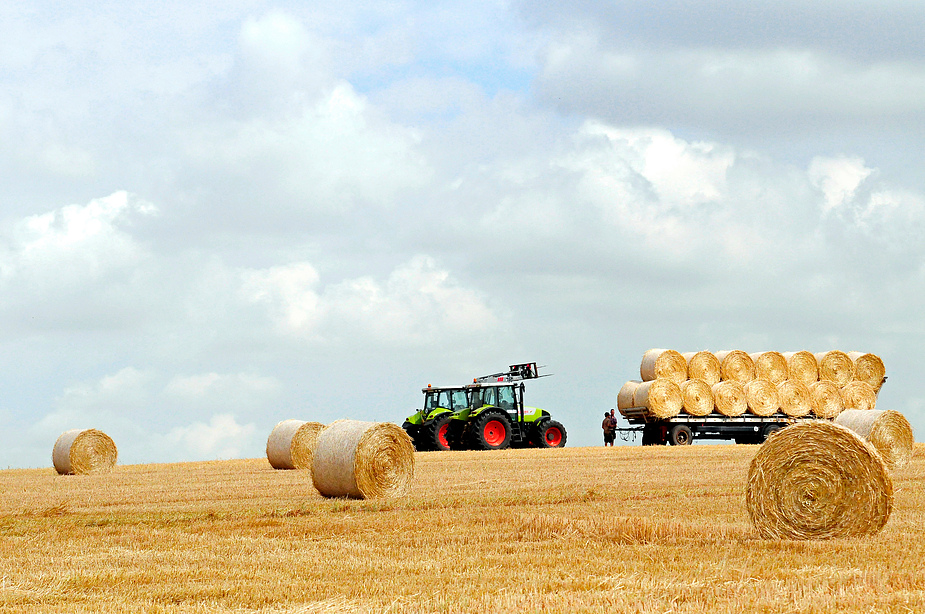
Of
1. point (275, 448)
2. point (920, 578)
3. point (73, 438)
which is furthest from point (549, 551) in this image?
point (73, 438)

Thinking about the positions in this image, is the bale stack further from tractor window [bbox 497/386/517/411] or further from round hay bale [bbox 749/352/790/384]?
tractor window [bbox 497/386/517/411]

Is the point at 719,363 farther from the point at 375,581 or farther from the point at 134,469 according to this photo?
the point at 375,581

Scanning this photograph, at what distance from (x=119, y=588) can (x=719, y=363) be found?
2542 cm

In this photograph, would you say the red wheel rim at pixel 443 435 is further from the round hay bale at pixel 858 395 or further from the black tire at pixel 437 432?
the round hay bale at pixel 858 395

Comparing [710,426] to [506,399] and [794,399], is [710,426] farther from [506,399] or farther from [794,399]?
[506,399]

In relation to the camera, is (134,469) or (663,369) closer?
(134,469)

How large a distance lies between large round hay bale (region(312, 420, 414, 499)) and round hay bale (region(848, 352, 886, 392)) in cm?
2061

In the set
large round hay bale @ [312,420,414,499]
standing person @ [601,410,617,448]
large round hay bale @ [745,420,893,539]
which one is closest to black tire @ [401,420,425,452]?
standing person @ [601,410,617,448]

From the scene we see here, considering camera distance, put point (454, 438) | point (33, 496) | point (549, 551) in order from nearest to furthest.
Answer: point (549, 551) → point (33, 496) → point (454, 438)

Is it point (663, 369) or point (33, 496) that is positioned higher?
point (663, 369)

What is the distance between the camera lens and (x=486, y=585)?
725 cm

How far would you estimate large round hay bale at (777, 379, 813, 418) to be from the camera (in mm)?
30312

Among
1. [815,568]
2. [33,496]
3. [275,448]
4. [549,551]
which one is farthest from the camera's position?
[275,448]

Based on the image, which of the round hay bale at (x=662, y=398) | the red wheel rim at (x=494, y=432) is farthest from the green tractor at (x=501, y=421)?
the round hay bale at (x=662, y=398)
